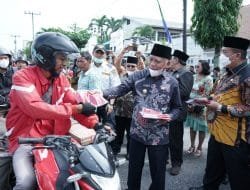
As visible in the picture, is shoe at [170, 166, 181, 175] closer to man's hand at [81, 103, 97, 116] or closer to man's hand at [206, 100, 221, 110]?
man's hand at [206, 100, 221, 110]

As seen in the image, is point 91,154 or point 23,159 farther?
point 23,159

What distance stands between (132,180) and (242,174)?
1.29 m

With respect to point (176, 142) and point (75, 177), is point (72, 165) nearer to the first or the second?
point (75, 177)

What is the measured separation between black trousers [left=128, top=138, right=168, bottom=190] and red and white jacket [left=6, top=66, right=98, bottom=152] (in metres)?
1.11

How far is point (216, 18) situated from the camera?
72.1ft

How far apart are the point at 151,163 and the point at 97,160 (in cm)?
183

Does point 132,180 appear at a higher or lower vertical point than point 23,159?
lower

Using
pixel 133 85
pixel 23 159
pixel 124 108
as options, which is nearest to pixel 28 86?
pixel 23 159

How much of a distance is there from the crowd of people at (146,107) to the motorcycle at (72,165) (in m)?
0.29

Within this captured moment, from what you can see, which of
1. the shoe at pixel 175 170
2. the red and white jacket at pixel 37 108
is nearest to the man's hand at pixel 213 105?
the red and white jacket at pixel 37 108

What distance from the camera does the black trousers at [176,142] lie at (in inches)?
230

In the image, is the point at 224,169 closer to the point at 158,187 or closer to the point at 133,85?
the point at 158,187

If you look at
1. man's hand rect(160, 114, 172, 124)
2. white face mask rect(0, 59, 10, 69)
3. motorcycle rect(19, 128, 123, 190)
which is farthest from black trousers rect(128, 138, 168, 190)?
white face mask rect(0, 59, 10, 69)

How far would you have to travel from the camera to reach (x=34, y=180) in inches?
105
